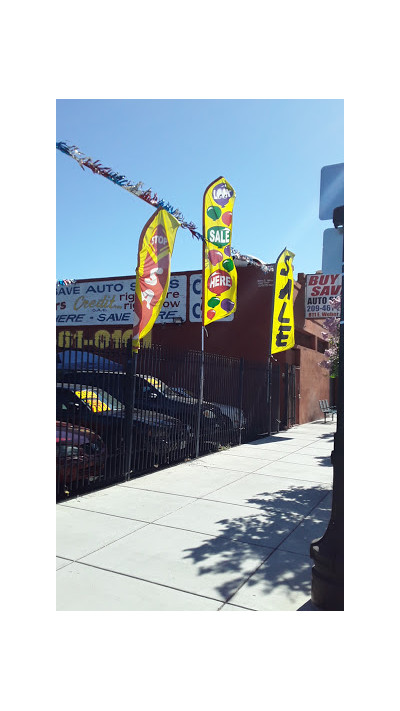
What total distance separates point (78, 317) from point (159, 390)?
11.1 metres

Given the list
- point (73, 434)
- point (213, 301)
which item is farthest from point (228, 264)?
point (73, 434)

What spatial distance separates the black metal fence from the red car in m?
0.01

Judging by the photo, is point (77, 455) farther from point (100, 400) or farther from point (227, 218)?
point (227, 218)

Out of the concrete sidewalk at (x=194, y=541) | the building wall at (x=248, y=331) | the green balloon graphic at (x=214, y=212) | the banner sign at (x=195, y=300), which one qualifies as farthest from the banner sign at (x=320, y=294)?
the concrete sidewalk at (x=194, y=541)

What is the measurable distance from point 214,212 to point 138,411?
6020mm

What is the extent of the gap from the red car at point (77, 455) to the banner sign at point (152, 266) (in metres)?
2.80

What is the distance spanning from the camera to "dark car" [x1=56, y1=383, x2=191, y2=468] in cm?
714

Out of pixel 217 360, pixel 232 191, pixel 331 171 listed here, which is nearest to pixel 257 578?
pixel 331 171

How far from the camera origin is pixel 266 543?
4.95m

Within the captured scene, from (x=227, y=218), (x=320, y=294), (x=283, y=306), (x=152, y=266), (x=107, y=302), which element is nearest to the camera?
(x=152, y=266)

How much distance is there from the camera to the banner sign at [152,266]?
9.44 meters

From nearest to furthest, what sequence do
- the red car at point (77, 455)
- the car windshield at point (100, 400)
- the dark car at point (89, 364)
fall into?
the red car at point (77, 455), the dark car at point (89, 364), the car windshield at point (100, 400)

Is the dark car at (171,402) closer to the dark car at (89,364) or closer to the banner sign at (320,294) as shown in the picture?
the dark car at (89,364)
